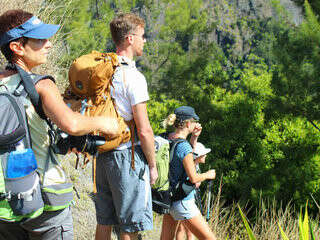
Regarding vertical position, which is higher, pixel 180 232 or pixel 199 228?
pixel 199 228

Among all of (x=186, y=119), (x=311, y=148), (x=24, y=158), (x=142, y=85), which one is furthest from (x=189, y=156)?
(x=311, y=148)

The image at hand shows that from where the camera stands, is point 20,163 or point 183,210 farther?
point 183,210

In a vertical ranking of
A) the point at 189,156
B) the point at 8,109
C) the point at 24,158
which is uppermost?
the point at 8,109

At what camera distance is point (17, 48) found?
→ 148 cm

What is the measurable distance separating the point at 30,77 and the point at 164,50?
50.0 feet

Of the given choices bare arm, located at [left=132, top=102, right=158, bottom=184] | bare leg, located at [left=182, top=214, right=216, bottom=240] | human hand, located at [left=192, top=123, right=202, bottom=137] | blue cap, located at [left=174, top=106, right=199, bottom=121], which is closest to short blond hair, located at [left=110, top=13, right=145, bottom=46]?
bare arm, located at [left=132, top=102, right=158, bottom=184]

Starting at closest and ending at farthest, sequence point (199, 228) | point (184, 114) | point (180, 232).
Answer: point (199, 228) < point (184, 114) < point (180, 232)

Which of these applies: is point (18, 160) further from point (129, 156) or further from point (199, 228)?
point (199, 228)

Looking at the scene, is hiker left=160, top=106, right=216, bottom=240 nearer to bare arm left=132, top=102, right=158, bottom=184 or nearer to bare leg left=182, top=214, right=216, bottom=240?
bare leg left=182, top=214, right=216, bottom=240

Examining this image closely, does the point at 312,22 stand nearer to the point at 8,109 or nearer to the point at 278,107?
the point at 278,107

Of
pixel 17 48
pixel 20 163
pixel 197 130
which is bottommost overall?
pixel 197 130

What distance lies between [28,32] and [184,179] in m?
1.62

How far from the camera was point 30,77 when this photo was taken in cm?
143

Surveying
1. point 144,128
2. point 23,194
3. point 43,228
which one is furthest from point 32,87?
point 144,128
